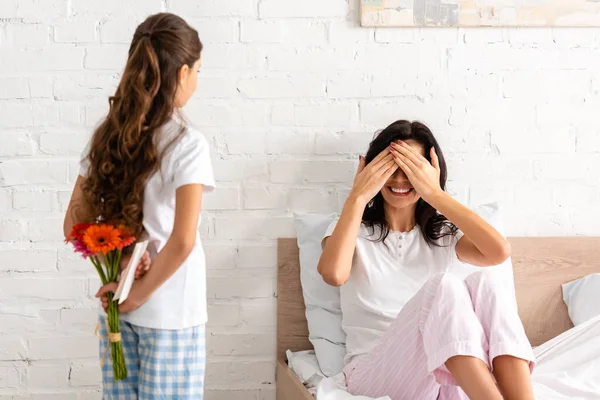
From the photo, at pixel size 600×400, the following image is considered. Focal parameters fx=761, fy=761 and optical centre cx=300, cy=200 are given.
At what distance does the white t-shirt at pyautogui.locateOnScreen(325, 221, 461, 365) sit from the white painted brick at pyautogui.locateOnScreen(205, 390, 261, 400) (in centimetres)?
41

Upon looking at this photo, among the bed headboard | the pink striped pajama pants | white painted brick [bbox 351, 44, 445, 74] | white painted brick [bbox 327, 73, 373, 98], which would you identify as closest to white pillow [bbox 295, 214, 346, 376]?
the bed headboard

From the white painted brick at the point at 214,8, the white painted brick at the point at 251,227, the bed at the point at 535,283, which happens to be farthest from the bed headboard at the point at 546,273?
the white painted brick at the point at 214,8

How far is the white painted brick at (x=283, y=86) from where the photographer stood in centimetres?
223

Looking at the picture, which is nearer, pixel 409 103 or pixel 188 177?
pixel 188 177

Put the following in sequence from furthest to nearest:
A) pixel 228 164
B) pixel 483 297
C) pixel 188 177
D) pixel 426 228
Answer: pixel 228 164 → pixel 426 228 → pixel 483 297 → pixel 188 177

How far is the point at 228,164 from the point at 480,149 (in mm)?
765

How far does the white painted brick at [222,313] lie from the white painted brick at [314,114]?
57 centimetres

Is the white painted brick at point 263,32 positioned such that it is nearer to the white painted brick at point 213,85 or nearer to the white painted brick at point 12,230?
the white painted brick at point 213,85

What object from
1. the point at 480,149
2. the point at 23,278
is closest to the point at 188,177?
the point at 23,278

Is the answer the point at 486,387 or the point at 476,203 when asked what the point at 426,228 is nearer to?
the point at 476,203

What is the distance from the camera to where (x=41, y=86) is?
2.19 metres

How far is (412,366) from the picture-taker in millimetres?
1744

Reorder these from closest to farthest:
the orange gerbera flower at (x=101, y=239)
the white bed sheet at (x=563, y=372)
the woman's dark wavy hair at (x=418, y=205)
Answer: the orange gerbera flower at (x=101, y=239)
the white bed sheet at (x=563, y=372)
the woman's dark wavy hair at (x=418, y=205)

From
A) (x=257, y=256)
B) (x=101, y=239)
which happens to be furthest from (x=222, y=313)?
(x=101, y=239)
